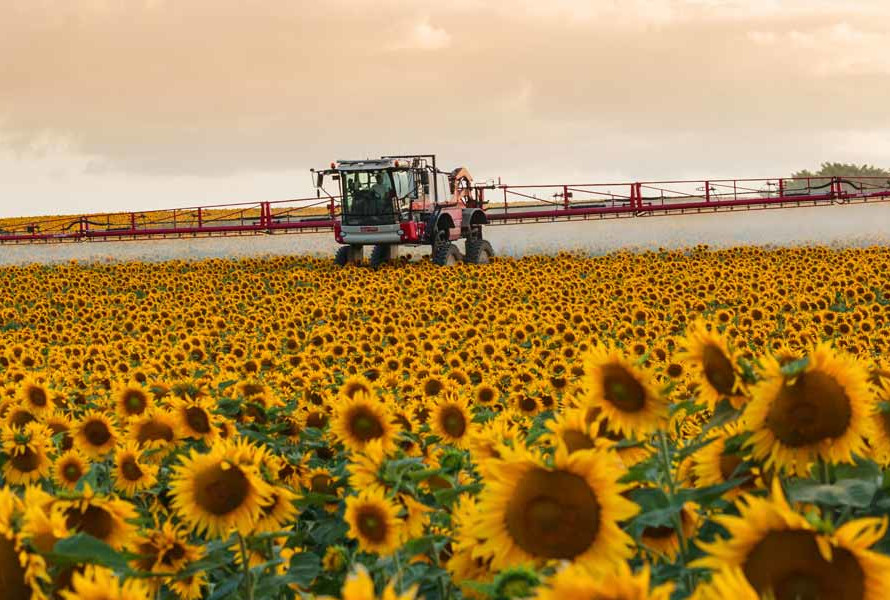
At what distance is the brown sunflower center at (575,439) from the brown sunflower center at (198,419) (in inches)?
126

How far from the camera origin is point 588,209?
38.3m

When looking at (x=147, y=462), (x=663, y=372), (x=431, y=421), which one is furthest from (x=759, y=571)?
(x=663, y=372)

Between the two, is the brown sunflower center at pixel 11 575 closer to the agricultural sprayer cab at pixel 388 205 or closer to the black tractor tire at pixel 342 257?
the agricultural sprayer cab at pixel 388 205

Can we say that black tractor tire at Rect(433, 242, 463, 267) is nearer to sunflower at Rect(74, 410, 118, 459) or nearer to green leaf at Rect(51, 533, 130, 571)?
sunflower at Rect(74, 410, 118, 459)

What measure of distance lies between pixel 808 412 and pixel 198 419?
3.95 metres

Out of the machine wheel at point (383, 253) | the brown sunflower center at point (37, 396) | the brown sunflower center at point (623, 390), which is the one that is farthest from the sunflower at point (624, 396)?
the machine wheel at point (383, 253)

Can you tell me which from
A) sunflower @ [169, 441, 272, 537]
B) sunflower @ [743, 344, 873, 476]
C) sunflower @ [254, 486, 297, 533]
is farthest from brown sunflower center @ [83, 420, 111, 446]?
sunflower @ [743, 344, 873, 476]

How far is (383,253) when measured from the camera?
30984 mm

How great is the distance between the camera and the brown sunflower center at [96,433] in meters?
6.33

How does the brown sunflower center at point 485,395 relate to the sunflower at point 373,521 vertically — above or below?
below

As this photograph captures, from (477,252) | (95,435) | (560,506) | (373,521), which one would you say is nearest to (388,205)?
(477,252)

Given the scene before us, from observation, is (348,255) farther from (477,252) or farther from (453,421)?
(453,421)

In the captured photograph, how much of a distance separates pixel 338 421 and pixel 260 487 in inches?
63.1

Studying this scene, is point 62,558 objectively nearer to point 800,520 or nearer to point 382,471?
point 800,520
